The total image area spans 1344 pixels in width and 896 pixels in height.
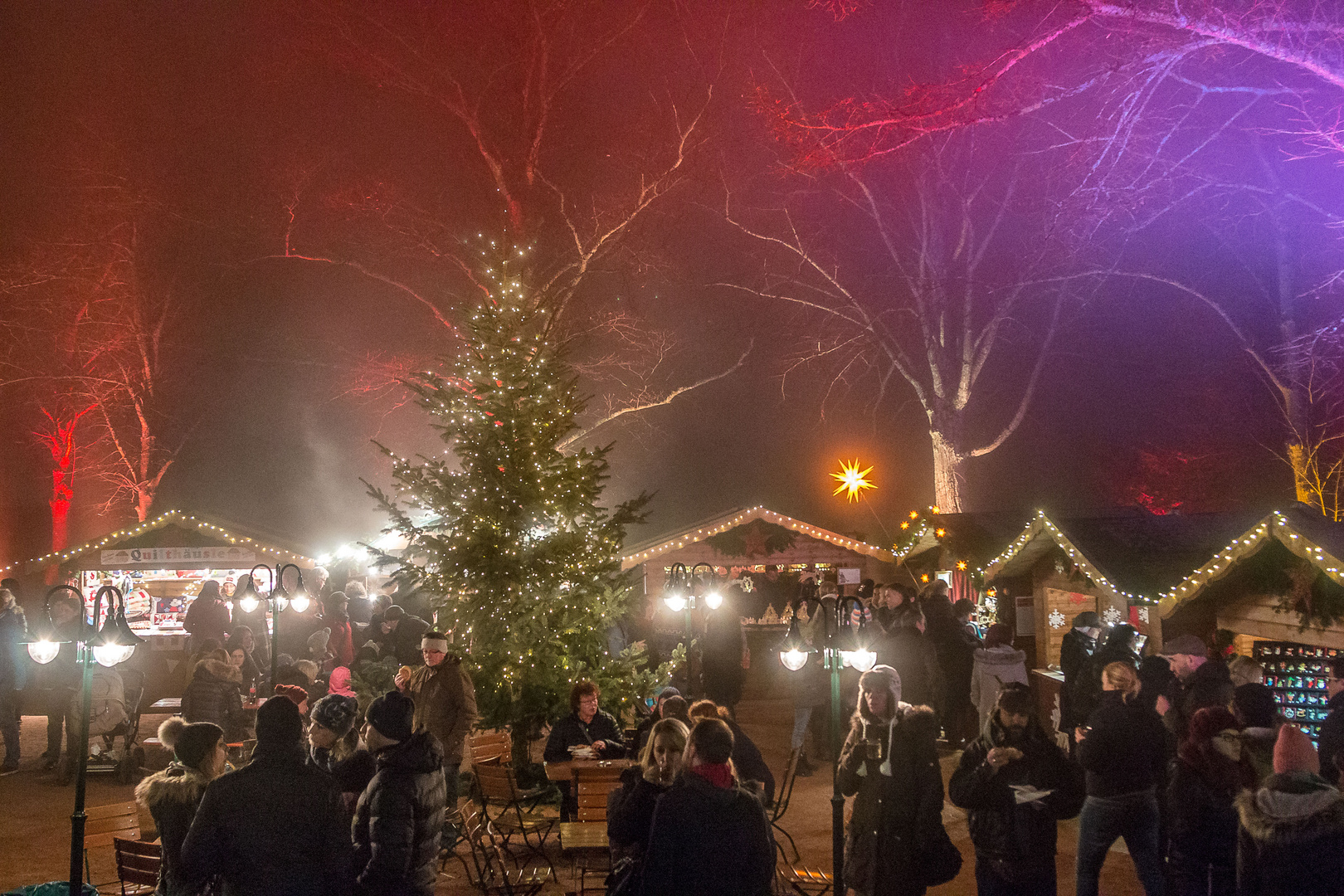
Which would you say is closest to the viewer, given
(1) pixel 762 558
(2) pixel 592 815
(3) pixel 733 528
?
(2) pixel 592 815

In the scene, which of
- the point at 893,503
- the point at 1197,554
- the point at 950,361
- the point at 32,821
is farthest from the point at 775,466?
the point at 32,821

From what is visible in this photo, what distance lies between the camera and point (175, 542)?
16906mm

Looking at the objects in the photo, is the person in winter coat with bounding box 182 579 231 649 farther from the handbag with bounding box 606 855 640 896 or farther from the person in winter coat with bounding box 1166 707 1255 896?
the person in winter coat with bounding box 1166 707 1255 896

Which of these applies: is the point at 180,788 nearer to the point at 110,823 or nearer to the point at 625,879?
the point at 625,879

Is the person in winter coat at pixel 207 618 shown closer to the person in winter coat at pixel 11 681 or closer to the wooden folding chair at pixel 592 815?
the person in winter coat at pixel 11 681

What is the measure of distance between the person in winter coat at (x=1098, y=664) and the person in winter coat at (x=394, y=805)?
5.59m

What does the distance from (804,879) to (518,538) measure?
474 cm

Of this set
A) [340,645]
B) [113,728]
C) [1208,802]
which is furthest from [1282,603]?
[113,728]

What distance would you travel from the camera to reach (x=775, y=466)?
35.3 m

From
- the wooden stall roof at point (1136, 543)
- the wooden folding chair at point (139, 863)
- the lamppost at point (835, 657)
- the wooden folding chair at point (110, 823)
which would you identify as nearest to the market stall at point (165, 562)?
the lamppost at point (835, 657)

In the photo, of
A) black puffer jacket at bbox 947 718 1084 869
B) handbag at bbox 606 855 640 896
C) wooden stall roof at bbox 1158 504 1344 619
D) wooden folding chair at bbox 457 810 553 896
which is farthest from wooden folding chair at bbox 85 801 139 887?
wooden stall roof at bbox 1158 504 1344 619

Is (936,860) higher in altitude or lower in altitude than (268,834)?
lower

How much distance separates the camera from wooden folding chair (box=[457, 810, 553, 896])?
6.96 m

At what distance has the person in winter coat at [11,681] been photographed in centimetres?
1130
